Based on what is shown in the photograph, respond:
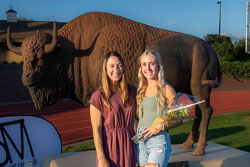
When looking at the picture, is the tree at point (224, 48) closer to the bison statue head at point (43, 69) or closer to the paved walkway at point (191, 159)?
the paved walkway at point (191, 159)

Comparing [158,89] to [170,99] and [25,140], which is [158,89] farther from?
[25,140]

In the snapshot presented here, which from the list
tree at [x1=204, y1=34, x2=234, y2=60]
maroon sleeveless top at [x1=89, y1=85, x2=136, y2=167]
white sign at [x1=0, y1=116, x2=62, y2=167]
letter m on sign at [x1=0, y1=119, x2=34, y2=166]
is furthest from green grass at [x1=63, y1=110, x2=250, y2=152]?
tree at [x1=204, y1=34, x2=234, y2=60]

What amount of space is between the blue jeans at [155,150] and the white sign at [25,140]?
2.48m

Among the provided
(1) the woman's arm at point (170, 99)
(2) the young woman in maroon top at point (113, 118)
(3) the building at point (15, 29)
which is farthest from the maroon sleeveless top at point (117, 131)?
(3) the building at point (15, 29)

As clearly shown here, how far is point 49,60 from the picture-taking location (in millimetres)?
3842

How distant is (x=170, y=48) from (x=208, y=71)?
66 centimetres

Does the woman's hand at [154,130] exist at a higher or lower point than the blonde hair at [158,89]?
lower

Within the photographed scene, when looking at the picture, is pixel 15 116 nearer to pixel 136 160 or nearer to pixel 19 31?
pixel 136 160

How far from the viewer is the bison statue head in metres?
3.70

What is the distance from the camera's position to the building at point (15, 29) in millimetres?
18688

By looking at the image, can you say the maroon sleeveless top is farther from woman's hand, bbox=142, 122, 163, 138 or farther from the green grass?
the green grass

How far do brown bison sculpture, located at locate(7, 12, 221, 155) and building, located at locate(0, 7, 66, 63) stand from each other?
14398 mm

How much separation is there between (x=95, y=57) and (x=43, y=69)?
0.76m

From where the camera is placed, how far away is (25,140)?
4195 millimetres
